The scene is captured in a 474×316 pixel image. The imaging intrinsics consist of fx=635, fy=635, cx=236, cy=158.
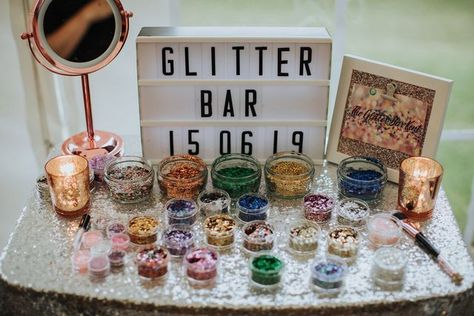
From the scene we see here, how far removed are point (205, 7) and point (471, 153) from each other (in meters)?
0.93

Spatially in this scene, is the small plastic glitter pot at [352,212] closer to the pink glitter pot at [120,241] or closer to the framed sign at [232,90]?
the framed sign at [232,90]

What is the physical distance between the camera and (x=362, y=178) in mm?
1302

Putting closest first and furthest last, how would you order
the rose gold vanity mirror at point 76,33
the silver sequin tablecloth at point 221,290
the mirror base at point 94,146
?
the silver sequin tablecloth at point 221,290, the rose gold vanity mirror at point 76,33, the mirror base at point 94,146

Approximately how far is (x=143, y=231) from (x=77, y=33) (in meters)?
0.42

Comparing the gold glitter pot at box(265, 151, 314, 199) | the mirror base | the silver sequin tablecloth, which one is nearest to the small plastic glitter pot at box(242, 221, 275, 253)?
the silver sequin tablecloth

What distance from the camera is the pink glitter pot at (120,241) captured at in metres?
1.15

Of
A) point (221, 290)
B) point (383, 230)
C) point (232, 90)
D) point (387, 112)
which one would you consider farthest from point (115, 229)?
point (387, 112)

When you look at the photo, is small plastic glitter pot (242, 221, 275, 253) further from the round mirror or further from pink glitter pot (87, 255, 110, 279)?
the round mirror

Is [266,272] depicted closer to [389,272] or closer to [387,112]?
[389,272]

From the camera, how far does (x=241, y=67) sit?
4.33ft

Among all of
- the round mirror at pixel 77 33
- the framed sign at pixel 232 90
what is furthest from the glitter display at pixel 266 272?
the round mirror at pixel 77 33

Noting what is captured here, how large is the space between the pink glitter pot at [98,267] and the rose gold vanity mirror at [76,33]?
412mm

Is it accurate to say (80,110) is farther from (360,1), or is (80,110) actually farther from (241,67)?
(360,1)

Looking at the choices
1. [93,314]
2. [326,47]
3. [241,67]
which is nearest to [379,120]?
[326,47]
